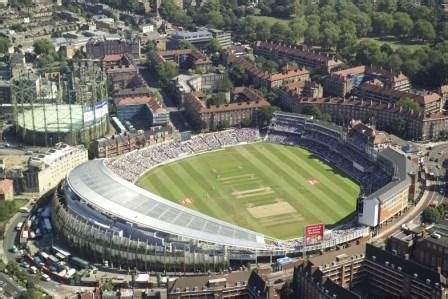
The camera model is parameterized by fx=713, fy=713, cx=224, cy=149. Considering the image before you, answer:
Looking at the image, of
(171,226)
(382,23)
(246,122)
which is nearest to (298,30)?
(382,23)

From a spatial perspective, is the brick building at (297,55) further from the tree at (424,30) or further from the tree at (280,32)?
the tree at (424,30)

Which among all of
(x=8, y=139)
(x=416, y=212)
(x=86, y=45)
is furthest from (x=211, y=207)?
(x=86, y=45)

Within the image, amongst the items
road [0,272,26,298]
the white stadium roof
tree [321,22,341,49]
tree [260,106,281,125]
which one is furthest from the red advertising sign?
tree [321,22,341,49]

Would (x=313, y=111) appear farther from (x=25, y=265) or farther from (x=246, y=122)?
(x=25, y=265)

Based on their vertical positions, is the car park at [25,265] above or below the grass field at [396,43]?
below

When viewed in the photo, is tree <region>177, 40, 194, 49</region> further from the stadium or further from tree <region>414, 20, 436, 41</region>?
the stadium

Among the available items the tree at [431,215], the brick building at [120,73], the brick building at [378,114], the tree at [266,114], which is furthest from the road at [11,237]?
the brick building at [378,114]

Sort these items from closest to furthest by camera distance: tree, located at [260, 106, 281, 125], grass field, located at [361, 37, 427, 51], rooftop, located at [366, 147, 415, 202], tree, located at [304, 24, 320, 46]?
rooftop, located at [366, 147, 415, 202]
tree, located at [260, 106, 281, 125]
grass field, located at [361, 37, 427, 51]
tree, located at [304, 24, 320, 46]
